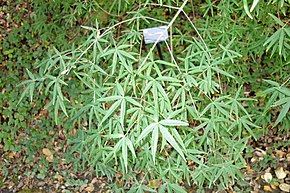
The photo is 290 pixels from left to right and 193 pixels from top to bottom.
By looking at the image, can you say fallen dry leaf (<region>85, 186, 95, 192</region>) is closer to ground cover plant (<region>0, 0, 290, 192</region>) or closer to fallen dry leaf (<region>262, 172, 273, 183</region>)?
ground cover plant (<region>0, 0, 290, 192</region>)

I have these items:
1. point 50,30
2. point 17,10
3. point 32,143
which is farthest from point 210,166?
point 17,10

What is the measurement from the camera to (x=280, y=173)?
2.49 m

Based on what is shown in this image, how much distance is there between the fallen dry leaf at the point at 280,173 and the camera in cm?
248

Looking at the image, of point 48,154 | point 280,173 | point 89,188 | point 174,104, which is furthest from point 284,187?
point 48,154

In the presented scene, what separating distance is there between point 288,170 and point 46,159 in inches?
68.3

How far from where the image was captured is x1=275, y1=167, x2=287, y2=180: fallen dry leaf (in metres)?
2.48

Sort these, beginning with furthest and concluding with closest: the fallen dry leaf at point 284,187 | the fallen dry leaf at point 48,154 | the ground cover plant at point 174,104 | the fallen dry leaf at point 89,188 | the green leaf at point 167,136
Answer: the fallen dry leaf at point 48,154, the fallen dry leaf at point 89,188, the fallen dry leaf at point 284,187, the ground cover plant at point 174,104, the green leaf at point 167,136

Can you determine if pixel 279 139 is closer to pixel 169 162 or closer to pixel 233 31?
pixel 233 31

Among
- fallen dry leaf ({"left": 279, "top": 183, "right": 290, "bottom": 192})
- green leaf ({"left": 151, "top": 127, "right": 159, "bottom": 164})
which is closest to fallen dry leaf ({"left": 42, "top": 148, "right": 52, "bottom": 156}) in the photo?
fallen dry leaf ({"left": 279, "top": 183, "right": 290, "bottom": 192})

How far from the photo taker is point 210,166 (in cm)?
182

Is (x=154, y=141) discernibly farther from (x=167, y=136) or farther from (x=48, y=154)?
(x=48, y=154)

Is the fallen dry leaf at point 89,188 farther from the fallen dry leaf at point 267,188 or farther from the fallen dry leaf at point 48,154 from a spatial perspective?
the fallen dry leaf at point 267,188

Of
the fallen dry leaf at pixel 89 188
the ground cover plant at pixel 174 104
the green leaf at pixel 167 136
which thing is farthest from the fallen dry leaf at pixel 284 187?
the green leaf at pixel 167 136

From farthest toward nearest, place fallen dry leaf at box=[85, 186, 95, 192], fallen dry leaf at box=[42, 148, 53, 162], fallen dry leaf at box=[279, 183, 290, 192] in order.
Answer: fallen dry leaf at box=[42, 148, 53, 162]
fallen dry leaf at box=[85, 186, 95, 192]
fallen dry leaf at box=[279, 183, 290, 192]
